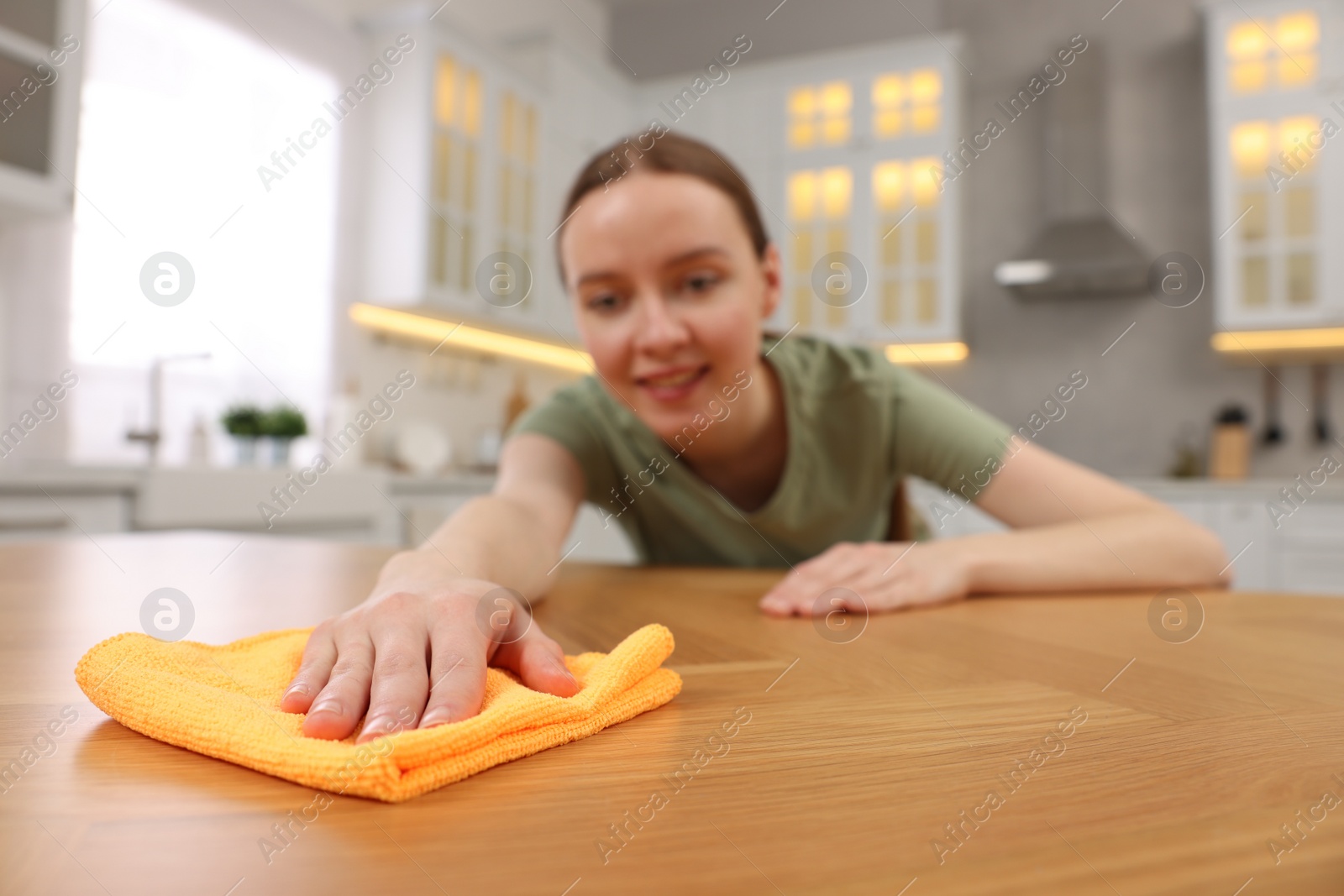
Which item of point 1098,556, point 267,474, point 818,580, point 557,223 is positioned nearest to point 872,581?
point 818,580

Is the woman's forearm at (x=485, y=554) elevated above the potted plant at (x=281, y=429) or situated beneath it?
situated beneath

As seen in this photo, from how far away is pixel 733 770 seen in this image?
0.27 m

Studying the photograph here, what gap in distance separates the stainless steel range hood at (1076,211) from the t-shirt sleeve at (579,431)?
2.82 meters

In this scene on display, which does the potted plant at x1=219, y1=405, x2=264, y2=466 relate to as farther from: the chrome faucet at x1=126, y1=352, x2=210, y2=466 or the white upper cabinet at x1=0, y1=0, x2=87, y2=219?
the white upper cabinet at x1=0, y1=0, x2=87, y2=219

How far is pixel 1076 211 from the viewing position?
3.57m

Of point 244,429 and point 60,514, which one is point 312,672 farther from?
point 244,429

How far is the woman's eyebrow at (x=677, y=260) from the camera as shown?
85 cm

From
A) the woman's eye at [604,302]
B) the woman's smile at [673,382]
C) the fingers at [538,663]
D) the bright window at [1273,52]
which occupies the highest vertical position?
the bright window at [1273,52]

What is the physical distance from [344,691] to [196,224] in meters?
2.52

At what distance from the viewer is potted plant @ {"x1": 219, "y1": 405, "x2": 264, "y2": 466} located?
2.35m

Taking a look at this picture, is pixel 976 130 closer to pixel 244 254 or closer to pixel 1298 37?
pixel 1298 37

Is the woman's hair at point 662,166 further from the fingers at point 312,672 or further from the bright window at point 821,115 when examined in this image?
the bright window at point 821,115

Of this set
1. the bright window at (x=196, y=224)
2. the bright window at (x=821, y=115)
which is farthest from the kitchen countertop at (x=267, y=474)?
the bright window at (x=821, y=115)

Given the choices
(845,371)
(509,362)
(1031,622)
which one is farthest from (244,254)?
(1031,622)
